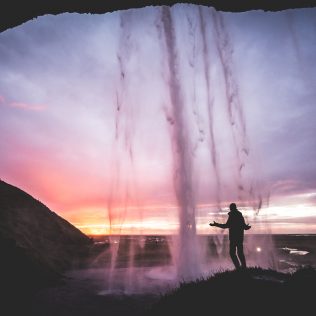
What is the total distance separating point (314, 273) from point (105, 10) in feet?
28.1

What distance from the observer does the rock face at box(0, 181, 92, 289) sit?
17.3m

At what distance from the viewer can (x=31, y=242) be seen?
2436 cm

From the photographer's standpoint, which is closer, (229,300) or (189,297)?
(229,300)

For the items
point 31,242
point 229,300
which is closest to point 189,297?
point 229,300

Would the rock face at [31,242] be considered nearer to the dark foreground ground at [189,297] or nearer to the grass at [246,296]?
the dark foreground ground at [189,297]

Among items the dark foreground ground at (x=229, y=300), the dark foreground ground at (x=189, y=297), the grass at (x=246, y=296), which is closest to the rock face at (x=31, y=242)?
the dark foreground ground at (x=189, y=297)

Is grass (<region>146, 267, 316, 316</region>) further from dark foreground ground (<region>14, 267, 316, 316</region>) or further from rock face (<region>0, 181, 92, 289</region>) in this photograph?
rock face (<region>0, 181, 92, 289</region>)

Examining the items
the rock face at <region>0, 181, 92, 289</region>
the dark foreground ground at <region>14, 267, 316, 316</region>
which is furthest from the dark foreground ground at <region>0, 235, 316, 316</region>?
the rock face at <region>0, 181, 92, 289</region>

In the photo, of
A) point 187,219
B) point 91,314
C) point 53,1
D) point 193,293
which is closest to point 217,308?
point 193,293

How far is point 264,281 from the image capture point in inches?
306

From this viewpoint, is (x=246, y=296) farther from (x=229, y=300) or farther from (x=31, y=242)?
(x=31, y=242)

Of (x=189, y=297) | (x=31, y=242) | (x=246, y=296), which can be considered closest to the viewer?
(x=246, y=296)

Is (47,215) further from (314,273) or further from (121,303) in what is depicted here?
(314,273)

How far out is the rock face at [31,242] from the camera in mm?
17312
